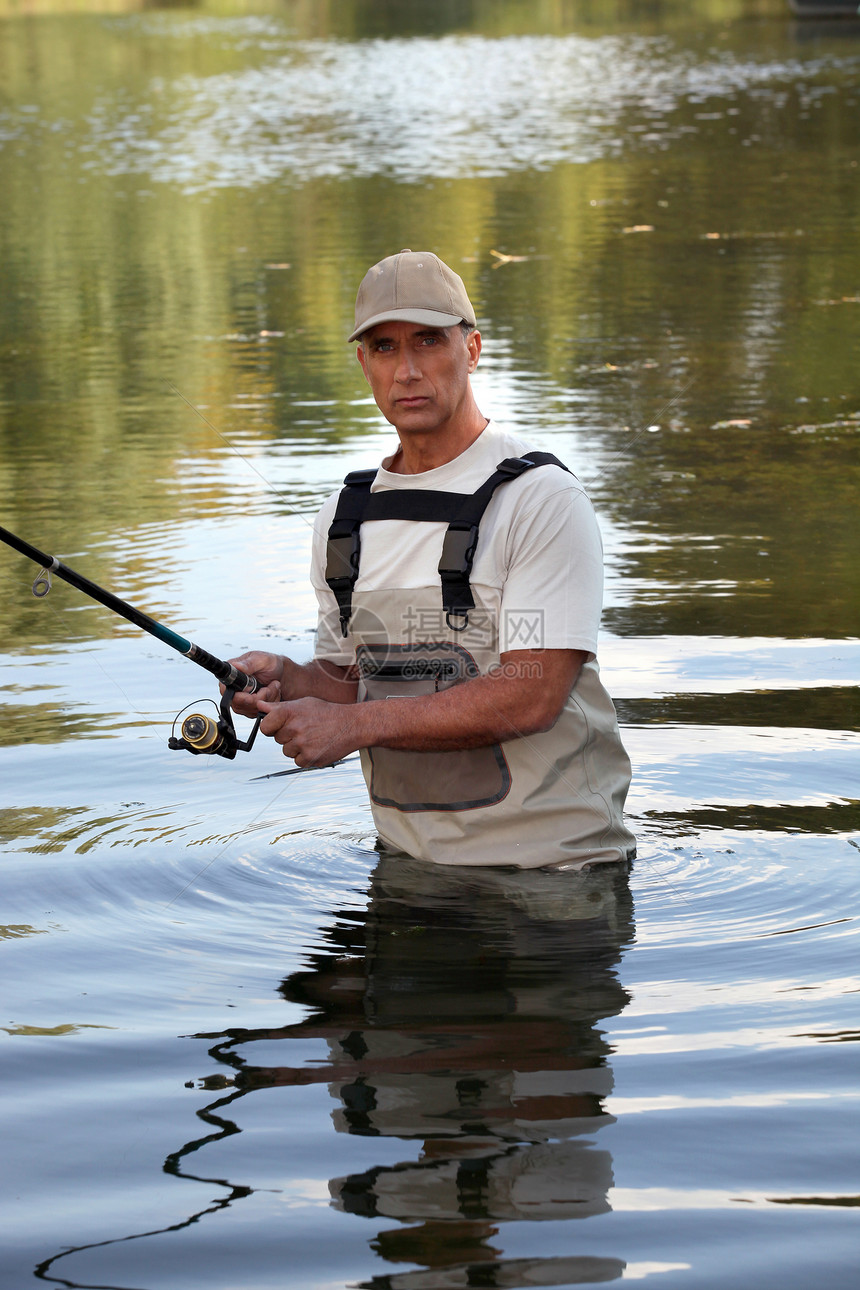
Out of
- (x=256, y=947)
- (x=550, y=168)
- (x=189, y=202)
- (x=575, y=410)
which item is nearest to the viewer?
(x=256, y=947)

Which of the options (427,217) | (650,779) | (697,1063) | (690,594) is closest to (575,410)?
(690,594)

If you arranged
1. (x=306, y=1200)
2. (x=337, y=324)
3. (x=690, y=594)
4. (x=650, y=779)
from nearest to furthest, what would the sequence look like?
(x=306, y=1200), (x=650, y=779), (x=690, y=594), (x=337, y=324)

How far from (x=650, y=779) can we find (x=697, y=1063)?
6.02 ft

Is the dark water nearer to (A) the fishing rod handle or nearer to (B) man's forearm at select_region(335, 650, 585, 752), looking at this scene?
(B) man's forearm at select_region(335, 650, 585, 752)

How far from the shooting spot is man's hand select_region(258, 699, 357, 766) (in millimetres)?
3929

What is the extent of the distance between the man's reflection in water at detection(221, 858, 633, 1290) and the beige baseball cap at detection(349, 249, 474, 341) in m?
1.36

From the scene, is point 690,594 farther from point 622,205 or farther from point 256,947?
point 622,205

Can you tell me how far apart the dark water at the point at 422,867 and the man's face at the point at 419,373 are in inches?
44.9

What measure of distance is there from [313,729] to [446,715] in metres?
0.32

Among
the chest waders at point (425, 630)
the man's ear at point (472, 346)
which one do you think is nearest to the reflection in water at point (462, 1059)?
the chest waders at point (425, 630)

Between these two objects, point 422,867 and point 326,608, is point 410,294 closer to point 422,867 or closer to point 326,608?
point 326,608

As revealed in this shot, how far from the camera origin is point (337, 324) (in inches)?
509

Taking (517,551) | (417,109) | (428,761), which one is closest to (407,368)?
(517,551)

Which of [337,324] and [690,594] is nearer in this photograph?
[690,594]
